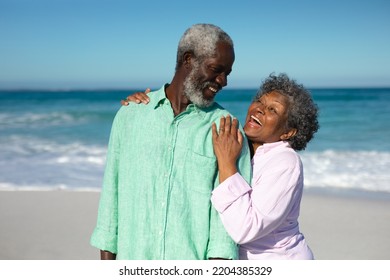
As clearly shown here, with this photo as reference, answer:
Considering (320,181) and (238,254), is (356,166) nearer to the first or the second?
Result: (320,181)

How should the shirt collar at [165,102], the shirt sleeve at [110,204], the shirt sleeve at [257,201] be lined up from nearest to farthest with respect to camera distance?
the shirt sleeve at [257,201], the shirt collar at [165,102], the shirt sleeve at [110,204]

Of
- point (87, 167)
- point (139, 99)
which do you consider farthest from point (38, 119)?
point (139, 99)

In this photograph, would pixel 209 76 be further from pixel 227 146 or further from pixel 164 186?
pixel 164 186

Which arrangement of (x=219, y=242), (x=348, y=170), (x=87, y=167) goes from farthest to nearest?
(x=87, y=167)
(x=348, y=170)
(x=219, y=242)

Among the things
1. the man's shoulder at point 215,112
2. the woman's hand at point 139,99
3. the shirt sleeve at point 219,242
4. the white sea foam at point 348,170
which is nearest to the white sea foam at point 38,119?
the white sea foam at point 348,170

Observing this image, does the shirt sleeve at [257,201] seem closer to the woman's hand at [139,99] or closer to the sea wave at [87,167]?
the woman's hand at [139,99]

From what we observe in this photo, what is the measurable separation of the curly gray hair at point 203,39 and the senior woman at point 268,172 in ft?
1.00

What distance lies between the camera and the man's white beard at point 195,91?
8.62ft

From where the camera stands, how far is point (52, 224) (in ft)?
23.7

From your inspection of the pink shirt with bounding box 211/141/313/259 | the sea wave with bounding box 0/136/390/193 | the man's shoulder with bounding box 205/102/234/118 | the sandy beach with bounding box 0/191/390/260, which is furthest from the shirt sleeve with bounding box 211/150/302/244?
the sea wave with bounding box 0/136/390/193

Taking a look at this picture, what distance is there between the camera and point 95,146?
1659 centimetres

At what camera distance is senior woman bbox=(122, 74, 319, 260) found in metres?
2.57

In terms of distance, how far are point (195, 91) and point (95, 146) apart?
14.2 m

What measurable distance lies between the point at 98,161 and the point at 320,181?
201 inches
